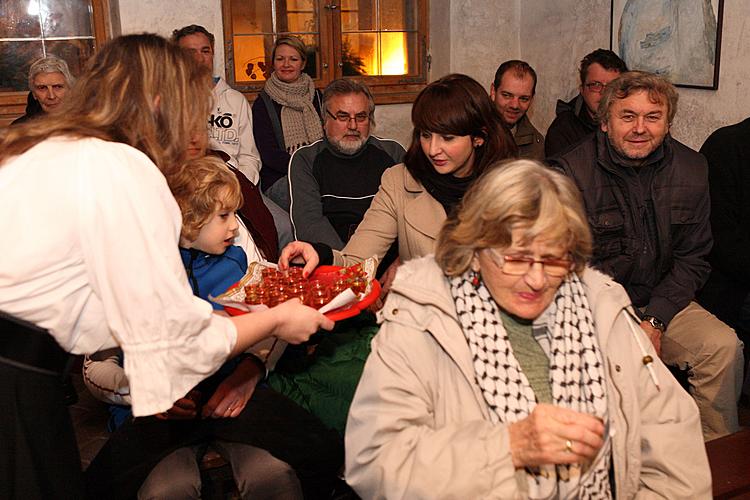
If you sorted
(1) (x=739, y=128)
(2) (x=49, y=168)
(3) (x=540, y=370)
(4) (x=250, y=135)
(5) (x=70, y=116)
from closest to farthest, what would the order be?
(2) (x=49, y=168), (5) (x=70, y=116), (3) (x=540, y=370), (1) (x=739, y=128), (4) (x=250, y=135)

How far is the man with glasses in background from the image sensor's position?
14.2 ft

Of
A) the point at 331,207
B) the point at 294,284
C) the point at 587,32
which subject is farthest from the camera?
the point at 587,32

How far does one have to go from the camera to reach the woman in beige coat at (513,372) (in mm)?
1585

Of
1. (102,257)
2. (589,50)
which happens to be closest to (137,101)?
(102,257)

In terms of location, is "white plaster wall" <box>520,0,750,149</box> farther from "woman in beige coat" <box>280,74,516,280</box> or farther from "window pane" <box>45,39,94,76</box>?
"window pane" <box>45,39,94,76</box>

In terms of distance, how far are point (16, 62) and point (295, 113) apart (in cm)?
217

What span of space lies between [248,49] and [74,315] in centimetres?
453

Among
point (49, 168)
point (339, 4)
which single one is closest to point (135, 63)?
point (49, 168)

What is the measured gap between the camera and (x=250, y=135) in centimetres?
471

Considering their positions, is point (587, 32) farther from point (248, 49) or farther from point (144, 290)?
point (144, 290)

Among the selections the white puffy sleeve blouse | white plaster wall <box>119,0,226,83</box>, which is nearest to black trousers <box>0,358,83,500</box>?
the white puffy sleeve blouse

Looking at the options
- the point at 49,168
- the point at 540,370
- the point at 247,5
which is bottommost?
the point at 540,370

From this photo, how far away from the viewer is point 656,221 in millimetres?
2959

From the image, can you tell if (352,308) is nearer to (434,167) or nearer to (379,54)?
(434,167)
